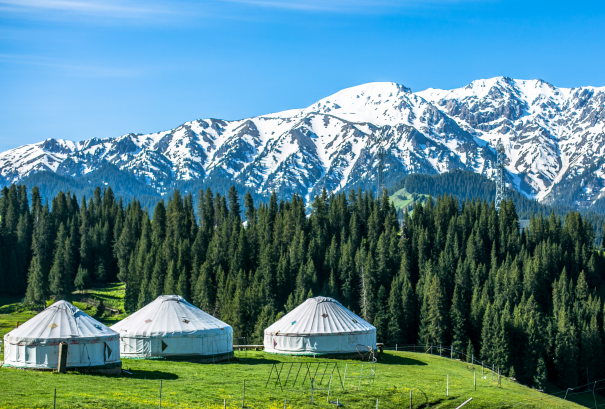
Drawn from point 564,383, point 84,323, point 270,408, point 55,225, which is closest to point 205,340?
point 84,323

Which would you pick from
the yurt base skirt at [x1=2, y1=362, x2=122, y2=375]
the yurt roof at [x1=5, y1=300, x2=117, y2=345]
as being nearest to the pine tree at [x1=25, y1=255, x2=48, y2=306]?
the yurt roof at [x1=5, y1=300, x2=117, y2=345]

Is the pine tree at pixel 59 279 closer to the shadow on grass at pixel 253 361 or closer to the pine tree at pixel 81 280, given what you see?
the pine tree at pixel 81 280

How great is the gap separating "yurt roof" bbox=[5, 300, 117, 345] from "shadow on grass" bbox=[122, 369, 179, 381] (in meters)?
3.12

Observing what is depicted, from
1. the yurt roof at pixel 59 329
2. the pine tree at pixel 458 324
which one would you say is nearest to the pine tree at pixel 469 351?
the pine tree at pixel 458 324

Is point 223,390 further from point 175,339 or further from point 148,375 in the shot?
point 175,339

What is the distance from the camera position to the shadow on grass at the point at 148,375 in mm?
45987

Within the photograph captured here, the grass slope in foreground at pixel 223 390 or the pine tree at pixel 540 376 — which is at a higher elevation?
the grass slope in foreground at pixel 223 390

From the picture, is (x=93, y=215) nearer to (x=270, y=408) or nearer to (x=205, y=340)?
(x=205, y=340)

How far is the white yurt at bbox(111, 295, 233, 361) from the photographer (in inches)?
2282

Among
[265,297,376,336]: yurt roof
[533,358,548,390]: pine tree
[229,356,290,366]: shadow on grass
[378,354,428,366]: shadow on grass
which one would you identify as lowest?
[533,358,548,390]: pine tree

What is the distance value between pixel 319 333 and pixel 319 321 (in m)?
2.21

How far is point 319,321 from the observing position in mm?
66375

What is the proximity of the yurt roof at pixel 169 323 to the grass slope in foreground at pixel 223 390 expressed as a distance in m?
3.48

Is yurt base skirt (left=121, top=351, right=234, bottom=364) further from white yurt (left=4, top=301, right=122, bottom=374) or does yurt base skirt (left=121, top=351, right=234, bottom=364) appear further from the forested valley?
the forested valley
